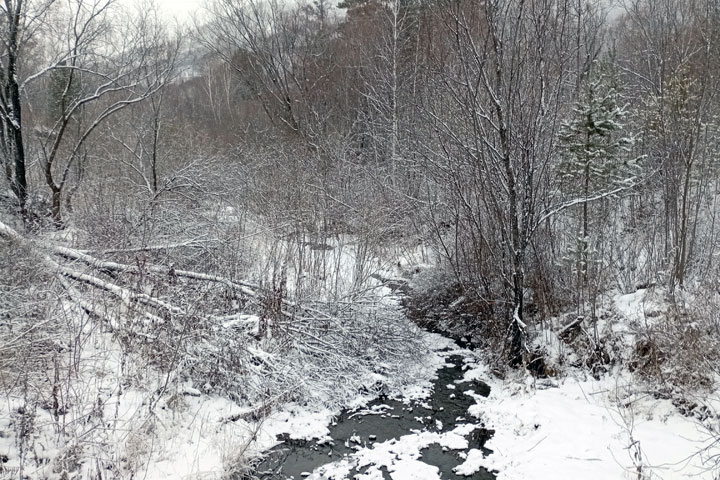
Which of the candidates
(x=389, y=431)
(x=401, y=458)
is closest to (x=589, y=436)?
(x=401, y=458)

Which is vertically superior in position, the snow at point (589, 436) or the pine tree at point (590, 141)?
the pine tree at point (590, 141)

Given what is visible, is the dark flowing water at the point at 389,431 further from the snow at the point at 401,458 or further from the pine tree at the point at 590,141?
the pine tree at the point at 590,141

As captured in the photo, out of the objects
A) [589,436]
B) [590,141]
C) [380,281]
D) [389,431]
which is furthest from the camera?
[590,141]

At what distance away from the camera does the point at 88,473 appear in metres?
3.96

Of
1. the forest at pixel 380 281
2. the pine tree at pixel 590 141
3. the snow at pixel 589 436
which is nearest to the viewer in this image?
the snow at pixel 589 436

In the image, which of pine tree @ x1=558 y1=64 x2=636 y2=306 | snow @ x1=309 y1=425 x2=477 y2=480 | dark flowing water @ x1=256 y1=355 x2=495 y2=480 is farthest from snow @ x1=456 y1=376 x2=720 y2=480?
pine tree @ x1=558 y1=64 x2=636 y2=306

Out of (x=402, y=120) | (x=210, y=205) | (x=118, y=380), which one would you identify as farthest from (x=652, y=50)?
(x=118, y=380)

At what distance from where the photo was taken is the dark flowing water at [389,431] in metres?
4.85

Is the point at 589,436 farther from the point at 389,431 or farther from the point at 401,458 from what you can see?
the point at 389,431

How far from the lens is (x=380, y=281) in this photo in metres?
9.55

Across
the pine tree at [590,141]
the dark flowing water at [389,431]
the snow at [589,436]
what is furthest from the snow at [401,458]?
the pine tree at [590,141]

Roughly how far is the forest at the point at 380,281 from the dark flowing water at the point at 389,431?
184 millimetres

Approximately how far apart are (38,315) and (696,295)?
749 cm

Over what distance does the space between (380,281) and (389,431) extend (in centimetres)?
420
